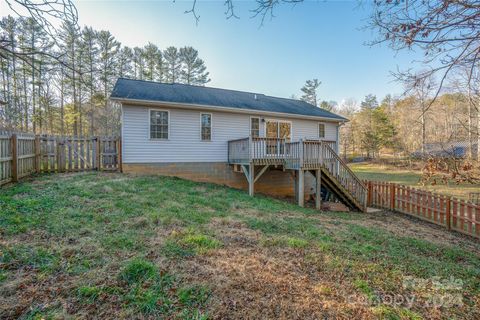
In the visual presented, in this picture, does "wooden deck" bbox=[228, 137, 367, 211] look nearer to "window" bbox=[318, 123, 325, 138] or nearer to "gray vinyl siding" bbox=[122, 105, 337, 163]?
"gray vinyl siding" bbox=[122, 105, 337, 163]

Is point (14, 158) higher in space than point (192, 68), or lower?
lower

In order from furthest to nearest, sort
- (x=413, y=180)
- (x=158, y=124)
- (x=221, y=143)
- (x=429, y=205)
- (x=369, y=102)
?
(x=369, y=102) < (x=413, y=180) < (x=221, y=143) < (x=158, y=124) < (x=429, y=205)

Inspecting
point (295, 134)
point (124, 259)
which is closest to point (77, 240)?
point (124, 259)

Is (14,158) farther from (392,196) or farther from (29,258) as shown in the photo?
(392,196)

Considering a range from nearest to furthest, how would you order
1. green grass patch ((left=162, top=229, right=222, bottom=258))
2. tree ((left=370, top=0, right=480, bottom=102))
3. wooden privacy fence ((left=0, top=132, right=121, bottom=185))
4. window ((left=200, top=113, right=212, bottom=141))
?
1. tree ((left=370, top=0, right=480, bottom=102))
2. green grass patch ((left=162, top=229, right=222, bottom=258))
3. wooden privacy fence ((left=0, top=132, right=121, bottom=185))
4. window ((left=200, top=113, right=212, bottom=141))

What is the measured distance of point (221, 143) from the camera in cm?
1104

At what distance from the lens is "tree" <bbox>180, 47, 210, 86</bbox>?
84.1ft

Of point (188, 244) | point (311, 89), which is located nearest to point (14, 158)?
point (188, 244)

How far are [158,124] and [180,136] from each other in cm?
109

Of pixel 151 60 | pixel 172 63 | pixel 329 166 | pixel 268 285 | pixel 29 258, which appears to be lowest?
pixel 268 285

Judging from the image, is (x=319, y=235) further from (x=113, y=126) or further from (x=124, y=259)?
(x=113, y=126)

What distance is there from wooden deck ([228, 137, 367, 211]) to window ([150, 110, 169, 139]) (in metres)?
3.67

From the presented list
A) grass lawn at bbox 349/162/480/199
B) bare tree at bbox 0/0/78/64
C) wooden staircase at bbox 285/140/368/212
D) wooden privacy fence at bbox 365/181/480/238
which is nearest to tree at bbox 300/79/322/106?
grass lawn at bbox 349/162/480/199

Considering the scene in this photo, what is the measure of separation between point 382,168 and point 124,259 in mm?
31434
